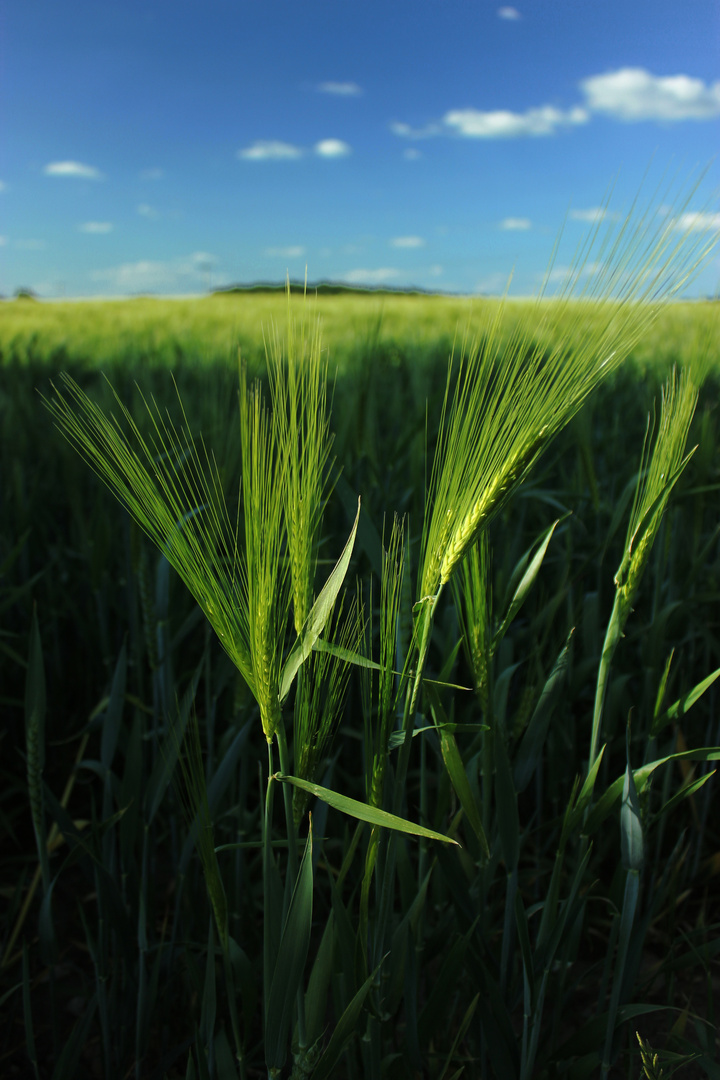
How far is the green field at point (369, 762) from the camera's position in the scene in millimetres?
491

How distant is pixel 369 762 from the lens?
2.11 feet

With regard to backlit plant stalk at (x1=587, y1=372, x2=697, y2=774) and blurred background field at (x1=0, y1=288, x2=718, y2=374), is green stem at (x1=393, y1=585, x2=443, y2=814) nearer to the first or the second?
backlit plant stalk at (x1=587, y1=372, x2=697, y2=774)

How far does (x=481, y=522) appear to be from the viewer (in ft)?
1.57

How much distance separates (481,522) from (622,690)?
29.7 inches

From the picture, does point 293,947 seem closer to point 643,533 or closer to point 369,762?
point 369,762

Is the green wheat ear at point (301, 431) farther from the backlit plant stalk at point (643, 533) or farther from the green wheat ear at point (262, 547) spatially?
the backlit plant stalk at point (643, 533)

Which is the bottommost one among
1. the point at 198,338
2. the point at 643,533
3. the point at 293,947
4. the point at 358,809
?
the point at 293,947

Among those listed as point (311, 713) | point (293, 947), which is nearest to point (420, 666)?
point (311, 713)

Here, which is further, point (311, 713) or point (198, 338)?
point (198, 338)

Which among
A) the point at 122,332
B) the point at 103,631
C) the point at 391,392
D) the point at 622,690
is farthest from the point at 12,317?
the point at 622,690

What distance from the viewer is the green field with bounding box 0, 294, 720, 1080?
49 cm

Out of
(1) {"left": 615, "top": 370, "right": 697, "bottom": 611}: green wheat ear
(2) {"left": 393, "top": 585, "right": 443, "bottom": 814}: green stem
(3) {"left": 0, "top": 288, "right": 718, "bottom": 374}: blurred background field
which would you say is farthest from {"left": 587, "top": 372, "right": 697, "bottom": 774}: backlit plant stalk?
(3) {"left": 0, "top": 288, "right": 718, "bottom": 374}: blurred background field

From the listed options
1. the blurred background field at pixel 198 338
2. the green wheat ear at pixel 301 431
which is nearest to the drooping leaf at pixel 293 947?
the green wheat ear at pixel 301 431

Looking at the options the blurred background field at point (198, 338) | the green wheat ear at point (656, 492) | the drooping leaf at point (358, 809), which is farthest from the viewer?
the blurred background field at point (198, 338)
